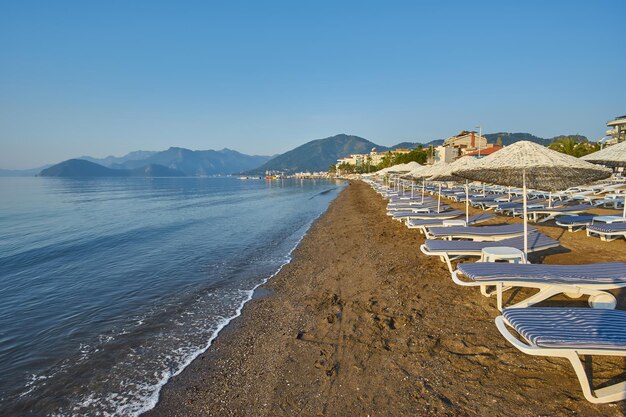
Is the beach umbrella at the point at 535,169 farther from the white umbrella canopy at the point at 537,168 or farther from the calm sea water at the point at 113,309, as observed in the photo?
the calm sea water at the point at 113,309

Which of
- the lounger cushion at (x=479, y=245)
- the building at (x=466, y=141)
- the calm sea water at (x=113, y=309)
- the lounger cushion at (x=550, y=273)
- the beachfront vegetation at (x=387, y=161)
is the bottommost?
the calm sea water at (x=113, y=309)

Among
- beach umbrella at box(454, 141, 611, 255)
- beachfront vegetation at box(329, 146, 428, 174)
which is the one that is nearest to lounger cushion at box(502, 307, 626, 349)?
beach umbrella at box(454, 141, 611, 255)

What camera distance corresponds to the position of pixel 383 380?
3.59 meters

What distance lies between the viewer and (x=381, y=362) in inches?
155

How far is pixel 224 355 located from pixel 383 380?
93.2 inches

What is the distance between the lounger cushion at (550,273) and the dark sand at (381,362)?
66cm

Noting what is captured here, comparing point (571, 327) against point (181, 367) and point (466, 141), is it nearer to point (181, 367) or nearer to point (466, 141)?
point (181, 367)

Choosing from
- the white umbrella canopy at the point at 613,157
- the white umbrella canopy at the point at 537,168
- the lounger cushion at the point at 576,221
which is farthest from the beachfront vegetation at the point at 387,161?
the white umbrella canopy at the point at 537,168

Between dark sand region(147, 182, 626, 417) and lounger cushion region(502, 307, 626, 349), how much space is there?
0.65 meters

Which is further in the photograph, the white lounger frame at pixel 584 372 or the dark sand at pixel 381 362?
the dark sand at pixel 381 362

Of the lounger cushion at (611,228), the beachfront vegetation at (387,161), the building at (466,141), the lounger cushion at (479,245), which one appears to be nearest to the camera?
the lounger cushion at (479,245)

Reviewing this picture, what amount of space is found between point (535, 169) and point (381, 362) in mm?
4068

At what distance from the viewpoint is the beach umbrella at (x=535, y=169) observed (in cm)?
→ 531

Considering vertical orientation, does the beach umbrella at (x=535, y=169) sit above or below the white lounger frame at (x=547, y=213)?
above
